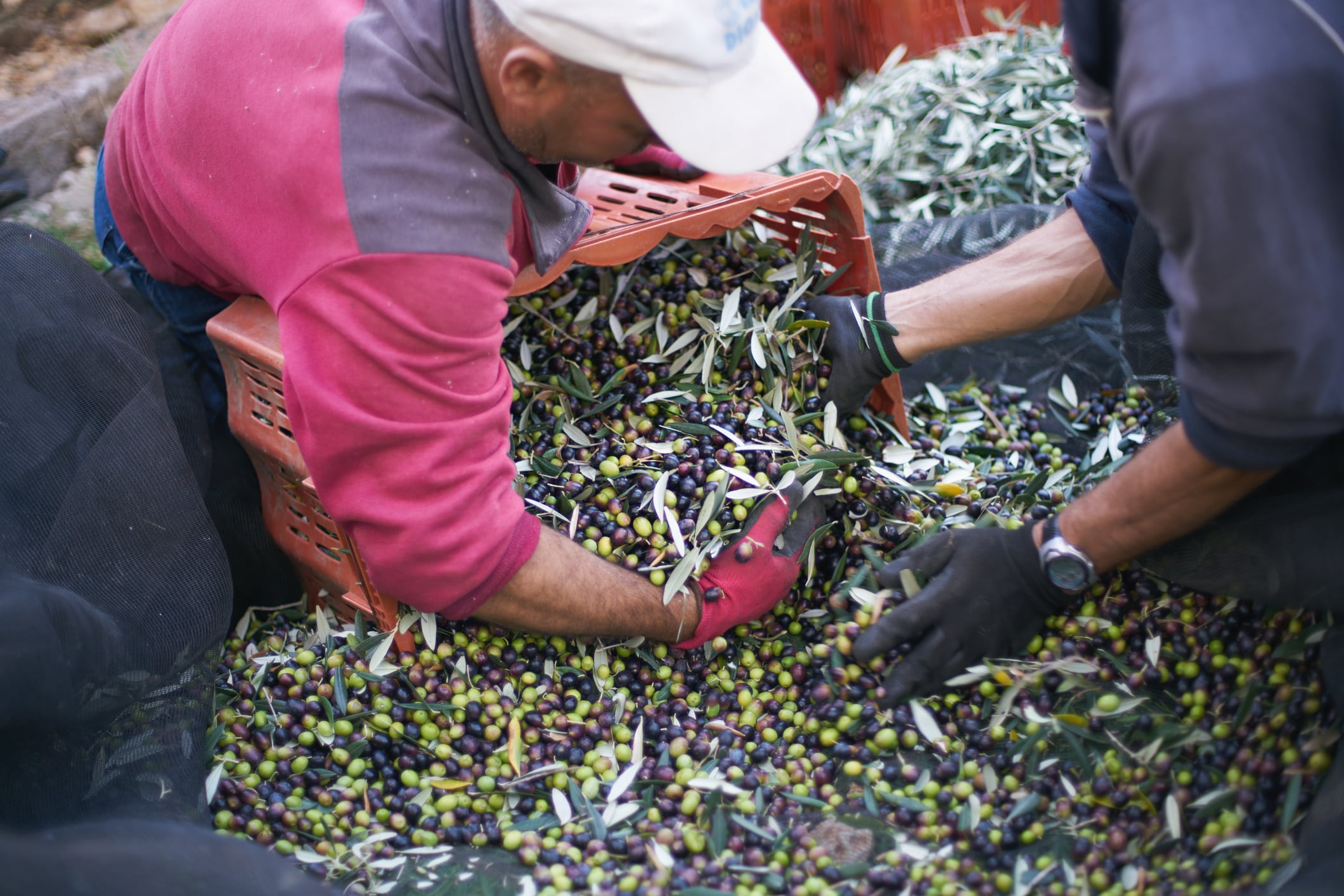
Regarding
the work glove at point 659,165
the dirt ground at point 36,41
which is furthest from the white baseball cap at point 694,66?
the dirt ground at point 36,41

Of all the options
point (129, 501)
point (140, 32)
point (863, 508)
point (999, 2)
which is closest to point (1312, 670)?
point (863, 508)

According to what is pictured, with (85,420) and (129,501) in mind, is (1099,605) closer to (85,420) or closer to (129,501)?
(129,501)

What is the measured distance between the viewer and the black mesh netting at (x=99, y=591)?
1542 mm

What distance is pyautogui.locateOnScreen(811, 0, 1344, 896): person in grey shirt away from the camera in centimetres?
127

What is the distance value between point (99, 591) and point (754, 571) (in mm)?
1255

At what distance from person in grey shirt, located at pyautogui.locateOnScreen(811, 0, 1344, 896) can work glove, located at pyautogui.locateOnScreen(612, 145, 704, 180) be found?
1091 millimetres

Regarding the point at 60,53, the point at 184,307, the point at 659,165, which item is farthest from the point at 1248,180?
the point at 60,53

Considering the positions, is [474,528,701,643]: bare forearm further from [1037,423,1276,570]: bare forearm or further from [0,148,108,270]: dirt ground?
[0,148,108,270]: dirt ground

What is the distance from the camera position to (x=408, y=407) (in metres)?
1.63

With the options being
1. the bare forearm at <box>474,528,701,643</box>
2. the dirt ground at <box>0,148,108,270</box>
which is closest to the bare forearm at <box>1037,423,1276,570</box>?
the bare forearm at <box>474,528,701,643</box>

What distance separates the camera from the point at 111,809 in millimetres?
1682

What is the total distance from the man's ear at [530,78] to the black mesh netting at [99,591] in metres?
1.00

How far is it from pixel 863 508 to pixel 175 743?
1506 millimetres

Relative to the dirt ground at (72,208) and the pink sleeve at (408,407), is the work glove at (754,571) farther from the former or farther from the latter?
the dirt ground at (72,208)
